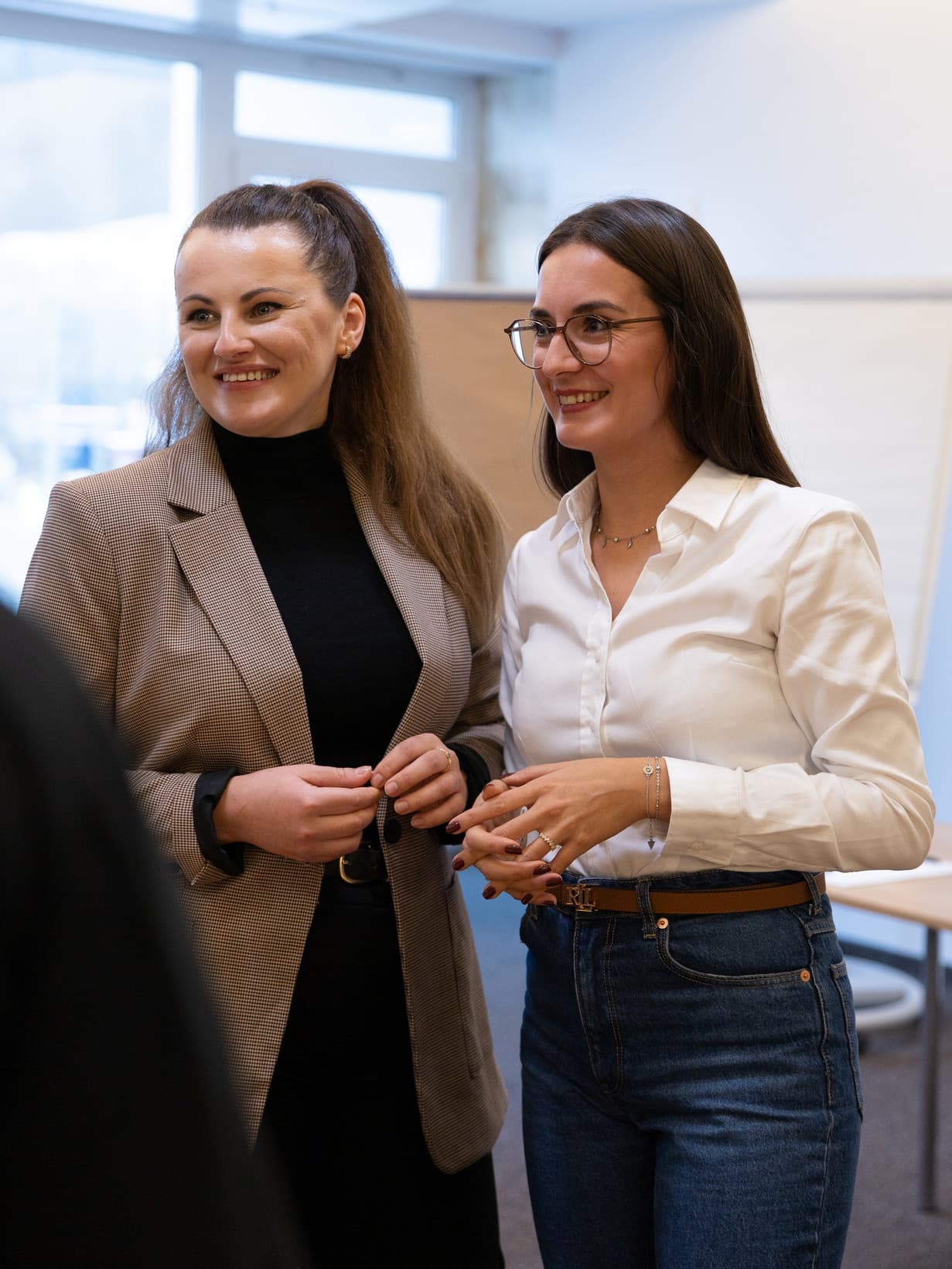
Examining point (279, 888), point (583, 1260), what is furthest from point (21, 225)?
point (583, 1260)

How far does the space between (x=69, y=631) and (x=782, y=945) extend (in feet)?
2.72

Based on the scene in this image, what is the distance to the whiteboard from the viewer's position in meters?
4.15

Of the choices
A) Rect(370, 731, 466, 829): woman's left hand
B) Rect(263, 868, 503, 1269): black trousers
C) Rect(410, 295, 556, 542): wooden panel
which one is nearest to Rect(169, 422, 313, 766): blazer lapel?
Rect(370, 731, 466, 829): woman's left hand

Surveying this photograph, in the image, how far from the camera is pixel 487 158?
23.4 ft

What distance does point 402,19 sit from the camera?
6223 millimetres

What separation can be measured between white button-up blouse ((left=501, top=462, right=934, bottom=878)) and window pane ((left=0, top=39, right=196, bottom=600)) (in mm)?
4737

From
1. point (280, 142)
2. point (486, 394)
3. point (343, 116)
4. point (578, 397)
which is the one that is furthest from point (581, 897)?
point (343, 116)

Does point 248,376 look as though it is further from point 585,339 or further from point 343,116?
point 343,116

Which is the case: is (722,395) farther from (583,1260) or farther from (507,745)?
(583,1260)

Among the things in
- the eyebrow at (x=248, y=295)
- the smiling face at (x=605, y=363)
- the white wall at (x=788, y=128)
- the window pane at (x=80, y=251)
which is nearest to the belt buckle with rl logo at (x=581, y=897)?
the smiling face at (x=605, y=363)

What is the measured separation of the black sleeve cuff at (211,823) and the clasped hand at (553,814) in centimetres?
30

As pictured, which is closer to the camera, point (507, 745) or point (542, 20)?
point (507, 745)

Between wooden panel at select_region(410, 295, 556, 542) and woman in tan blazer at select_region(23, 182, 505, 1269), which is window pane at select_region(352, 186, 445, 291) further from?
woman in tan blazer at select_region(23, 182, 505, 1269)

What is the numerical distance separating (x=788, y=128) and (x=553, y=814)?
4.74 m
